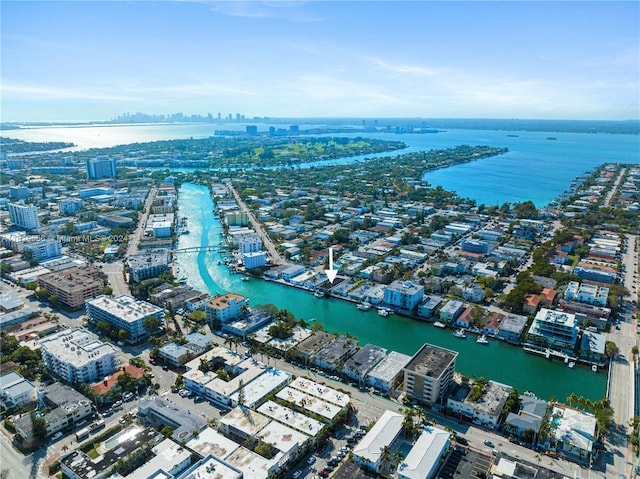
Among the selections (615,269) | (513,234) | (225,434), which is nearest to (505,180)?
(513,234)

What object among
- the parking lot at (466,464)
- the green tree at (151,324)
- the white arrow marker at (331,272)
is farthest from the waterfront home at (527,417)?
the green tree at (151,324)

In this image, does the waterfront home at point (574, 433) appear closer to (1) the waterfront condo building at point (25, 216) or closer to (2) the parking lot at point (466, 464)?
(2) the parking lot at point (466, 464)

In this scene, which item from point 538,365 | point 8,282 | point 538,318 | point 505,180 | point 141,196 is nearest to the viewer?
point 538,365

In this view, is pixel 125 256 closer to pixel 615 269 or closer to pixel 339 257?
pixel 339 257

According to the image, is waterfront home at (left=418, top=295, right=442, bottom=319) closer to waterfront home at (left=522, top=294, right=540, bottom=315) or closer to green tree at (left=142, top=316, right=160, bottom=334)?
waterfront home at (left=522, top=294, right=540, bottom=315)

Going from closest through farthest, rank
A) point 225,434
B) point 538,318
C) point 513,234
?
point 225,434 → point 538,318 → point 513,234

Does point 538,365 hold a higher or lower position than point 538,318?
lower

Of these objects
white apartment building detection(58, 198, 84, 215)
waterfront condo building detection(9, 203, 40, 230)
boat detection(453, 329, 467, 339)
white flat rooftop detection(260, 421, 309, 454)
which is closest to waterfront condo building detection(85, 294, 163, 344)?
white flat rooftop detection(260, 421, 309, 454)

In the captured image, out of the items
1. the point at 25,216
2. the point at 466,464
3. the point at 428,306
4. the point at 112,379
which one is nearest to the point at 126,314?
the point at 112,379
